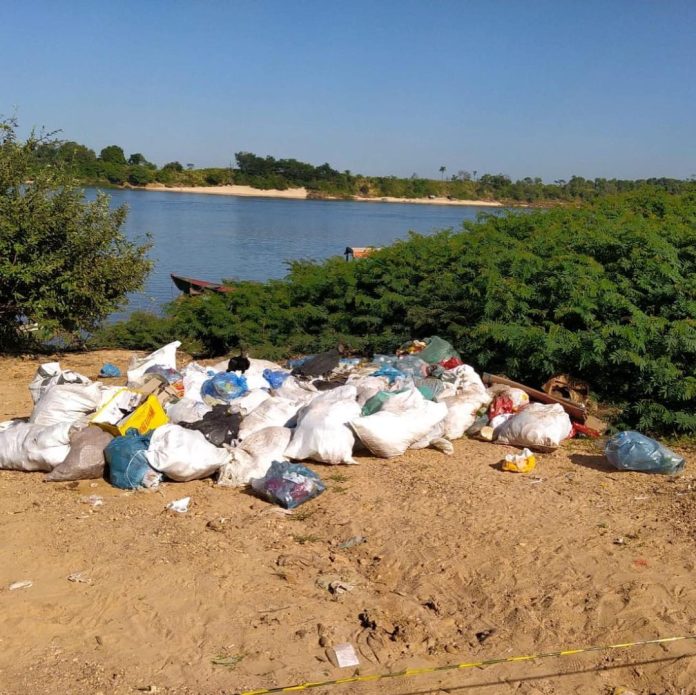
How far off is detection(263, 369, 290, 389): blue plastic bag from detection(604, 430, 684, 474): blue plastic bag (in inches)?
114

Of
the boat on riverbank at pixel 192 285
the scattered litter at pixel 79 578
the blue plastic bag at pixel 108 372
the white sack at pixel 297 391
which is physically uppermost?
the white sack at pixel 297 391

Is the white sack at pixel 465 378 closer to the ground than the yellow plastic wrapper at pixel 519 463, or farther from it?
farther from it

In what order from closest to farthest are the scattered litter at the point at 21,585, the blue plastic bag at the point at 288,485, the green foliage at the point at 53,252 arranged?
1. the scattered litter at the point at 21,585
2. the blue plastic bag at the point at 288,485
3. the green foliage at the point at 53,252

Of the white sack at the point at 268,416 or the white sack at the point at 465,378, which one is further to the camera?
the white sack at the point at 465,378

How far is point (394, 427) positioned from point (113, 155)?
77969mm

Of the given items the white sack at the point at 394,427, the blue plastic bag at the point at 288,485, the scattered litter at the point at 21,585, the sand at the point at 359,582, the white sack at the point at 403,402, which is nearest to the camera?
the sand at the point at 359,582

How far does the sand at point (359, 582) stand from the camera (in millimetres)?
3289

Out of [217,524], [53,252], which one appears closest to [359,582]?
[217,524]

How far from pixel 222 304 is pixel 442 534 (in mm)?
7175

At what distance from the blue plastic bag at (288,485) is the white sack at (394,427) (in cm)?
62

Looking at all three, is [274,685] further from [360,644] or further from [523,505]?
[523,505]

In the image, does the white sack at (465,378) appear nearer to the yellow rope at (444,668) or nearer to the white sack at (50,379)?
the white sack at (50,379)

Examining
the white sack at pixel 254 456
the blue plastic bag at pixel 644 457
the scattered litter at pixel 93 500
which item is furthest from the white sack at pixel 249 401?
the blue plastic bag at pixel 644 457

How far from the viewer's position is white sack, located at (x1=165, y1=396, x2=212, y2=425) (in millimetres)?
6102
